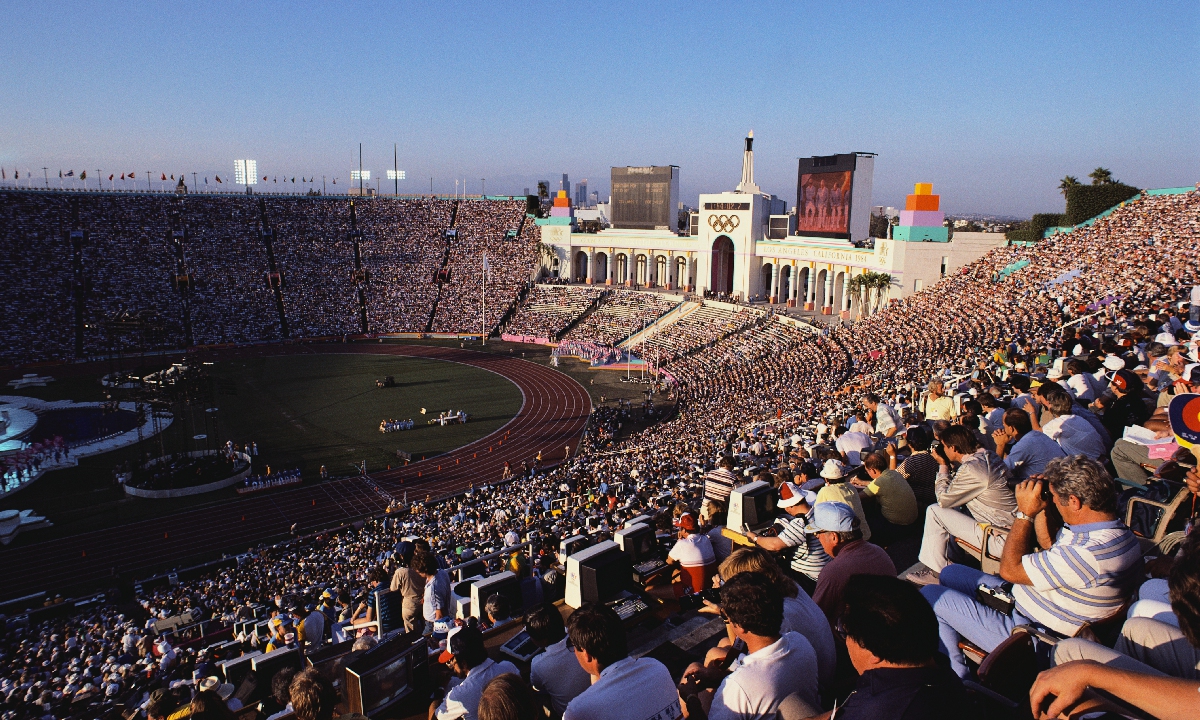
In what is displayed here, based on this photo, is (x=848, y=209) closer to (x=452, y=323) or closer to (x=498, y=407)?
(x=498, y=407)

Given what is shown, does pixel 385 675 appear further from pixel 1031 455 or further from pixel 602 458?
pixel 602 458

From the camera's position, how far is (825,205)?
56.3 m

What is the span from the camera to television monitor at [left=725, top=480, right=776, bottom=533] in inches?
362

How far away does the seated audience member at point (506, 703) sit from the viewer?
437 centimetres

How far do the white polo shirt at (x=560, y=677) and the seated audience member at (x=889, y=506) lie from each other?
4684 mm

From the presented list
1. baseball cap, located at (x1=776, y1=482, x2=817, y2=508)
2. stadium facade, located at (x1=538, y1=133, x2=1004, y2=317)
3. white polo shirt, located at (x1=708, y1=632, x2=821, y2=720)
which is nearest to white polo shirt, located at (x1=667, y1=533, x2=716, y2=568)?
baseball cap, located at (x1=776, y1=482, x2=817, y2=508)

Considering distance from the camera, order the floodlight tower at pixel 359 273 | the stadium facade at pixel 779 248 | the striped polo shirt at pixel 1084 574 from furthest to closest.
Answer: the floodlight tower at pixel 359 273
the stadium facade at pixel 779 248
the striped polo shirt at pixel 1084 574

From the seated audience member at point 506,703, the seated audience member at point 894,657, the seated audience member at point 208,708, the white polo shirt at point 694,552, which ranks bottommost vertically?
the seated audience member at point 208,708

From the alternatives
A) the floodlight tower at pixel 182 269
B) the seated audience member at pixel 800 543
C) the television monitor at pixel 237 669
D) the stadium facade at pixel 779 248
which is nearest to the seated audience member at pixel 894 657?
the seated audience member at pixel 800 543

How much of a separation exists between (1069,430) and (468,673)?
774 centimetres

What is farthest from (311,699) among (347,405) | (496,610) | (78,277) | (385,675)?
(78,277)

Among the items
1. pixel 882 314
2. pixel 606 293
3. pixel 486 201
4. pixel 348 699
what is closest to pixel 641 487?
pixel 348 699

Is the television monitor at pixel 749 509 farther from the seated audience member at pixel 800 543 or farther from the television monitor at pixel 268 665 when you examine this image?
the television monitor at pixel 268 665

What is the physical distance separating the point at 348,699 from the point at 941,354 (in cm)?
2909
